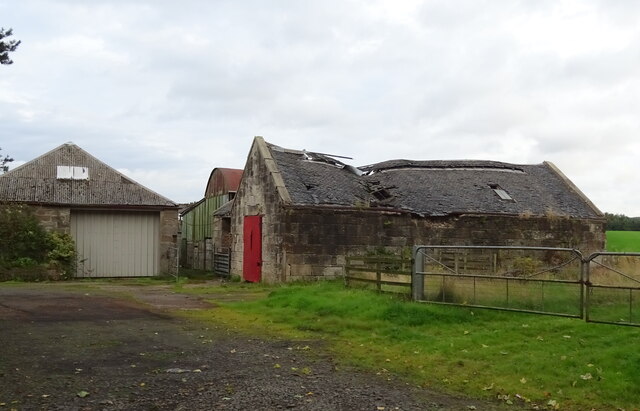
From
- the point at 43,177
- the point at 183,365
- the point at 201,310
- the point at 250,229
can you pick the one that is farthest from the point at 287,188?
the point at 183,365

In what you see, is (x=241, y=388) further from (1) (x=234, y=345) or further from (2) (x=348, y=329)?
(2) (x=348, y=329)

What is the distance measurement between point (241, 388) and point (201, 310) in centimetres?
765

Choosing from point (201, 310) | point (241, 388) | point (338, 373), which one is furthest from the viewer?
point (201, 310)

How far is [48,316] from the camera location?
12727 millimetres

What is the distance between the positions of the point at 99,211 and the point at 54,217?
1764 millimetres

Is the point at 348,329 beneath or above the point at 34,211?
beneath

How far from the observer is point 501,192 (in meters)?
25.5

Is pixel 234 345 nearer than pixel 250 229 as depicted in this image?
Yes

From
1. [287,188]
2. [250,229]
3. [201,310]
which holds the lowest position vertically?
[201,310]

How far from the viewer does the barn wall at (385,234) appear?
1980cm

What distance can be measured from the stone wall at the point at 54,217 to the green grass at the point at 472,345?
12.4 m

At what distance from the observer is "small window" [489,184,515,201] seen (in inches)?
985

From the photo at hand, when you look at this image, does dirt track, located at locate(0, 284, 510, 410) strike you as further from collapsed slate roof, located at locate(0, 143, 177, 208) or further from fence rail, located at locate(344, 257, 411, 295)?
collapsed slate roof, located at locate(0, 143, 177, 208)

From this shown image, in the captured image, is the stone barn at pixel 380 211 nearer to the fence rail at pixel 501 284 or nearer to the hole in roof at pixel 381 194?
the hole in roof at pixel 381 194
